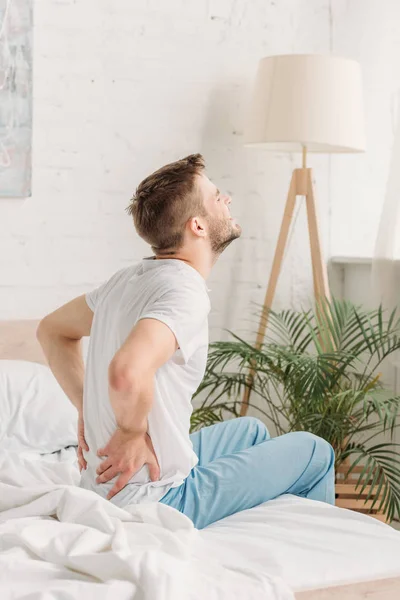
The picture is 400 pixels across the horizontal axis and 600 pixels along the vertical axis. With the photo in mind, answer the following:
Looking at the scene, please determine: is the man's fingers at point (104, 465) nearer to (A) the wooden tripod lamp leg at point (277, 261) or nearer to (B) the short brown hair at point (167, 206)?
(B) the short brown hair at point (167, 206)

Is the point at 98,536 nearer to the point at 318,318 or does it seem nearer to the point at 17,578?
the point at 17,578

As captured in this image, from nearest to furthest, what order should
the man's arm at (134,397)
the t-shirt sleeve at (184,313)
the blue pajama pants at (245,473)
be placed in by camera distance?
the man's arm at (134,397)
the t-shirt sleeve at (184,313)
the blue pajama pants at (245,473)

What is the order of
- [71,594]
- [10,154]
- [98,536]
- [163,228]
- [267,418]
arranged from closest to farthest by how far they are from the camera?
1. [71,594]
2. [98,536]
3. [163,228]
4. [10,154]
5. [267,418]

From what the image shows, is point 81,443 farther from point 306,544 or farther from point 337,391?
point 337,391

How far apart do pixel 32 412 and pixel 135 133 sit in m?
1.20

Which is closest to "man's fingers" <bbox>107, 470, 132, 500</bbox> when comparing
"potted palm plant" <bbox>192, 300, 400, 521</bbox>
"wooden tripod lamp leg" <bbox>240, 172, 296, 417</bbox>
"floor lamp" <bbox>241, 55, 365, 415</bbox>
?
"potted palm plant" <bbox>192, 300, 400, 521</bbox>

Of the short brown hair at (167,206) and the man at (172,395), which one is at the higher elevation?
the short brown hair at (167,206)

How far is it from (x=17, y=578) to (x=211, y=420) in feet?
6.15

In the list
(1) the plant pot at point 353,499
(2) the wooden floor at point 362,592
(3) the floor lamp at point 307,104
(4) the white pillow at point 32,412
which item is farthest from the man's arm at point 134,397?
(3) the floor lamp at point 307,104

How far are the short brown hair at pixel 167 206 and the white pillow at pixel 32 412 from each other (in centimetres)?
91

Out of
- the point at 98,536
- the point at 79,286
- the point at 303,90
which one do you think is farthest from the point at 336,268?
the point at 98,536

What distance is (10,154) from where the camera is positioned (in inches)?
126

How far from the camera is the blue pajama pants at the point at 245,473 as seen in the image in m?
1.86

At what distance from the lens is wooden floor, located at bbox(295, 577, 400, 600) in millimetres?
1549
